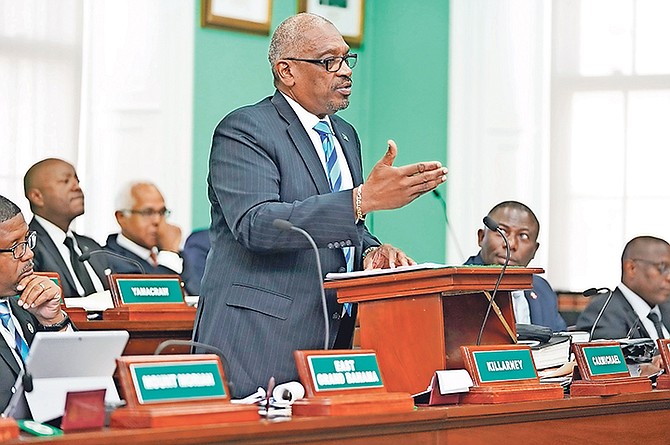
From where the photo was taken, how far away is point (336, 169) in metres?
2.73

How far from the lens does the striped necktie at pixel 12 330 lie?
2.85 metres

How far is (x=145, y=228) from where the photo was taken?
5723mm

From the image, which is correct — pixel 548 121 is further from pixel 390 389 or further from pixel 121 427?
pixel 121 427

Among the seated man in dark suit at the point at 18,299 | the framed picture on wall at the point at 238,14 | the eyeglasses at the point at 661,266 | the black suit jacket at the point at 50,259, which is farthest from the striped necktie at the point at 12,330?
the framed picture on wall at the point at 238,14

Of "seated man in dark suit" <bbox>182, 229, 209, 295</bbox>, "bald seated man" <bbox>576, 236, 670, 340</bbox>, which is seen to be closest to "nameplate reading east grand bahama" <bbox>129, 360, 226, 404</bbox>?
"bald seated man" <bbox>576, 236, 670, 340</bbox>

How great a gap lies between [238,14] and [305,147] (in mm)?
3713

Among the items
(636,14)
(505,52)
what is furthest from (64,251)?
(636,14)

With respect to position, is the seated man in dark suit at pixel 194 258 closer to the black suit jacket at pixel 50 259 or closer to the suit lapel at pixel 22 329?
the black suit jacket at pixel 50 259

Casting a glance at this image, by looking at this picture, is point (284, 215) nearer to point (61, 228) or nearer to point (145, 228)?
point (61, 228)

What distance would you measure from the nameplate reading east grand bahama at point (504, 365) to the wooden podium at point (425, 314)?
0.25 feet

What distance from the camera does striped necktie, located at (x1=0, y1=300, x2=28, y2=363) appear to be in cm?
285

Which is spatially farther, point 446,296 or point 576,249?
point 576,249

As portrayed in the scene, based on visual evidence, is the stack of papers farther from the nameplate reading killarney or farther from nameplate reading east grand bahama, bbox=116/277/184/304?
nameplate reading east grand bahama, bbox=116/277/184/304

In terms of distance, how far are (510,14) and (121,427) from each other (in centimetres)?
497
